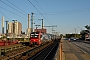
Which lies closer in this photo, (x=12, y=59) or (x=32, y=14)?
(x=12, y=59)

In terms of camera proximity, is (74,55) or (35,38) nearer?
(74,55)

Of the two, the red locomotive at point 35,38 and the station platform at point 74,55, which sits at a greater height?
the red locomotive at point 35,38

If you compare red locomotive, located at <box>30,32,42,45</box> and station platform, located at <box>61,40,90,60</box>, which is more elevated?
red locomotive, located at <box>30,32,42,45</box>

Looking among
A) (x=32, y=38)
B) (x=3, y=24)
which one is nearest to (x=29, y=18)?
(x=32, y=38)

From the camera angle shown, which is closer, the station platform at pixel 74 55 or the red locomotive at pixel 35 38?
the station platform at pixel 74 55

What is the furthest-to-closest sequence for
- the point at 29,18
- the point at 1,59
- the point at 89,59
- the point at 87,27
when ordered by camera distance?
1. the point at 87,27
2. the point at 29,18
3. the point at 89,59
4. the point at 1,59

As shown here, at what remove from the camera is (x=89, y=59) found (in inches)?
899

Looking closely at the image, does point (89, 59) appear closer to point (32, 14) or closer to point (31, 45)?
point (31, 45)

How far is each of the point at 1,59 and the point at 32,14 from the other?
46118 millimetres

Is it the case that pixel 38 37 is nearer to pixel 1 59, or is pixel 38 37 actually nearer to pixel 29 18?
pixel 29 18

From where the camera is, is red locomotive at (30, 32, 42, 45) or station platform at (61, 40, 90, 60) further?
red locomotive at (30, 32, 42, 45)

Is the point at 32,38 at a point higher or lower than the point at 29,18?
lower

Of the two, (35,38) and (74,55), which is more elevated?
(35,38)

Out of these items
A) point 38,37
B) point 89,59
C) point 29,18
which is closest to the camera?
point 89,59
